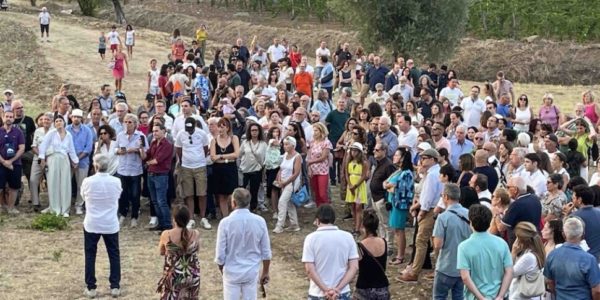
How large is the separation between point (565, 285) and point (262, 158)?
278 inches

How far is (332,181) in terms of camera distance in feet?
55.4

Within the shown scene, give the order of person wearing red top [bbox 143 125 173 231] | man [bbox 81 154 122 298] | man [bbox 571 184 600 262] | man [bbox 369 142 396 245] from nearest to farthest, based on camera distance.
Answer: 1. man [bbox 571 184 600 262]
2. man [bbox 81 154 122 298]
3. man [bbox 369 142 396 245]
4. person wearing red top [bbox 143 125 173 231]

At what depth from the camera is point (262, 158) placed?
14.3 meters

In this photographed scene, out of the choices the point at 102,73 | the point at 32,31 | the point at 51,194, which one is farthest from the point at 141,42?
the point at 51,194

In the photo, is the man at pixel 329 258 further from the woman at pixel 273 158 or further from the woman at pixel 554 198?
the woman at pixel 273 158

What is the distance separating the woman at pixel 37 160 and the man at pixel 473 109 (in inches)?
309

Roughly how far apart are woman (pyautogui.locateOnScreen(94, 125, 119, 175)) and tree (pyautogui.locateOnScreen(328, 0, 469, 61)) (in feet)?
61.5

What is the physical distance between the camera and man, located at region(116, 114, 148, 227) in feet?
45.0

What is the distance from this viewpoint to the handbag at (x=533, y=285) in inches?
323

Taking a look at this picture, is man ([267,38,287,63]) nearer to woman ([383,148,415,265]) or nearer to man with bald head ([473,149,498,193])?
woman ([383,148,415,265])

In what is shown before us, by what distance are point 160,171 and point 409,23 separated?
756 inches

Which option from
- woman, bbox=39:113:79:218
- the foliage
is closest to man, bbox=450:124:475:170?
woman, bbox=39:113:79:218

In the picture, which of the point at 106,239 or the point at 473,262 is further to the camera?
the point at 106,239

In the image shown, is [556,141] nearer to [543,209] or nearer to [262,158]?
[543,209]
